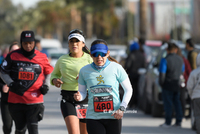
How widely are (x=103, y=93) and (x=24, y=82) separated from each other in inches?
73.8

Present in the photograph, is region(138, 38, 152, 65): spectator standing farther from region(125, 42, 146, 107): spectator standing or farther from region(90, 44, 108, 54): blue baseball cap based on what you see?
region(90, 44, 108, 54): blue baseball cap

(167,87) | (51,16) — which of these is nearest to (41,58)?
(167,87)

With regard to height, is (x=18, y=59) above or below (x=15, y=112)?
above

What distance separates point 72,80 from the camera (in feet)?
22.4

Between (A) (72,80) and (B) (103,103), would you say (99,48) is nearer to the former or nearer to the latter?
(B) (103,103)

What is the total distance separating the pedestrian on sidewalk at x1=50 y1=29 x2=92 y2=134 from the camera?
6734mm

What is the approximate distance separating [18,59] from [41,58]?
344 millimetres

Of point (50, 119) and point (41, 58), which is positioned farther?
point (50, 119)

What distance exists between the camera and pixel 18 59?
23.6ft

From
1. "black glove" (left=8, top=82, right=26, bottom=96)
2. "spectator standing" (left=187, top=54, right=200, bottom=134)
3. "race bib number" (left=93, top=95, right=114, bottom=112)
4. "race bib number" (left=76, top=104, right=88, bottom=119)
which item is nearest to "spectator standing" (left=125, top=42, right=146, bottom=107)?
"spectator standing" (left=187, top=54, right=200, bottom=134)

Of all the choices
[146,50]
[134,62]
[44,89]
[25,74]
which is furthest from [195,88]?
[146,50]

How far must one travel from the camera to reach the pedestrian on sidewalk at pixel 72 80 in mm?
6734

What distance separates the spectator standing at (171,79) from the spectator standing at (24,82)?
4425 millimetres

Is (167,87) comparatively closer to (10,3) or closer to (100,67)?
(100,67)
